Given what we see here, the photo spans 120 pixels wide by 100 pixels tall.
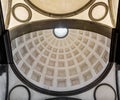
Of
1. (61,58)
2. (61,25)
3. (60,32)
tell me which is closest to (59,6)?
(61,25)

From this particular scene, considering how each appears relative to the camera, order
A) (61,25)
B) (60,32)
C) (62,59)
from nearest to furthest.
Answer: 1. (61,25)
2. (60,32)
3. (62,59)

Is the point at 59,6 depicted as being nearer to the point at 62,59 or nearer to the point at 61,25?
the point at 61,25

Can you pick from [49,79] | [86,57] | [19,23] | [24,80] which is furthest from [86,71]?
[19,23]

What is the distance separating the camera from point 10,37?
11.2 meters

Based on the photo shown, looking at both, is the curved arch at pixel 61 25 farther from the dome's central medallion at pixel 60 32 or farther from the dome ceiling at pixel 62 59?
the dome's central medallion at pixel 60 32

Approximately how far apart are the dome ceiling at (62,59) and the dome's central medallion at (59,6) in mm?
4497

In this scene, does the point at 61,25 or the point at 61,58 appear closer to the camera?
the point at 61,25

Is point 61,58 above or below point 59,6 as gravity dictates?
below

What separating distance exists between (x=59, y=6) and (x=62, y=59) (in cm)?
617

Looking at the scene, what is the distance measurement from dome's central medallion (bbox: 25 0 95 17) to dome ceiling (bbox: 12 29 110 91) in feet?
14.8

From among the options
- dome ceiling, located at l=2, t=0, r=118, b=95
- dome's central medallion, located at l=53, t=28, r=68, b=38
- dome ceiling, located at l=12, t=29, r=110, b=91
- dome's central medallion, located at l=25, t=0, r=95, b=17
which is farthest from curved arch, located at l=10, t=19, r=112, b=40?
dome's central medallion, located at l=53, t=28, r=68, b=38

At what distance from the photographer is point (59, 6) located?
10.9 m

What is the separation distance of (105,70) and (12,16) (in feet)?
20.8

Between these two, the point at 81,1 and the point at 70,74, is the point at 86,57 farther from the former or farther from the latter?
the point at 81,1
